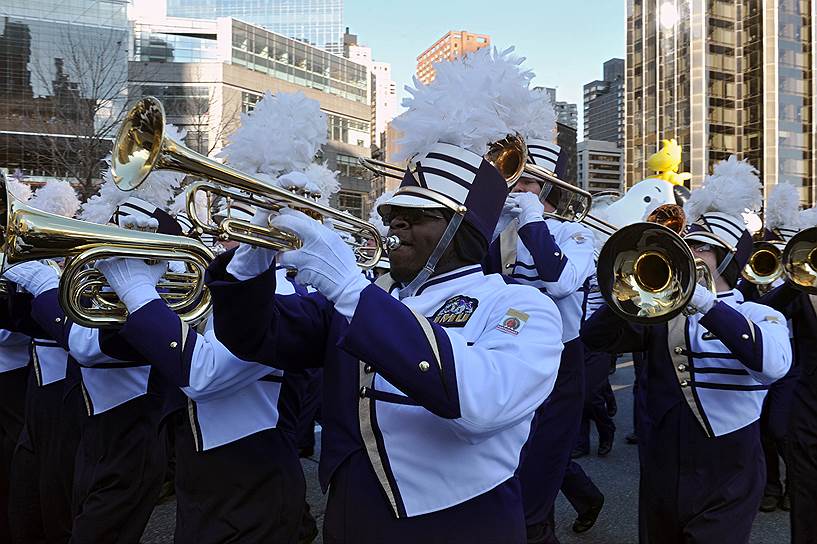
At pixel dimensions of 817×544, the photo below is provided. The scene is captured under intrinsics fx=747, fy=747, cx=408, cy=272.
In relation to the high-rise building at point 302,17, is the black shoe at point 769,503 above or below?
below

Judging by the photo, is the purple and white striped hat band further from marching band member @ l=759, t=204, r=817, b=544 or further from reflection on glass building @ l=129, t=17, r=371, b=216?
reflection on glass building @ l=129, t=17, r=371, b=216

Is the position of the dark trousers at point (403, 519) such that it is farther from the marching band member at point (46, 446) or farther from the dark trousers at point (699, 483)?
the marching band member at point (46, 446)

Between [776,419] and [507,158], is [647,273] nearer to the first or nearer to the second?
[507,158]

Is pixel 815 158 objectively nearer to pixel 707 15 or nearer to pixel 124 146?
pixel 707 15

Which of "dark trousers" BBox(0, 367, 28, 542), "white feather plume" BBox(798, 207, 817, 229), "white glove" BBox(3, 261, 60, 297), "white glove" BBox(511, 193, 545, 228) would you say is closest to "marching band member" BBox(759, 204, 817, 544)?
"white glove" BBox(511, 193, 545, 228)

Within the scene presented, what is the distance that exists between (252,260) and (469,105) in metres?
0.94

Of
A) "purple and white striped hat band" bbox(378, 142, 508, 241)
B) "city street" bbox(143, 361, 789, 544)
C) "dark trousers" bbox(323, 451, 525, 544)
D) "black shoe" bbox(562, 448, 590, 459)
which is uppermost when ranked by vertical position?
"purple and white striped hat band" bbox(378, 142, 508, 241)

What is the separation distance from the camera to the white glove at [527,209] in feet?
15.0

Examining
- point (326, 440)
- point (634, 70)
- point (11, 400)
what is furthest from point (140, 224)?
point (634, 70)

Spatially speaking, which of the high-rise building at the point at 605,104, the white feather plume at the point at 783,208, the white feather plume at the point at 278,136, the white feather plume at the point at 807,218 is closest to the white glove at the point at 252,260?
the white feather plume at the point at 278,136

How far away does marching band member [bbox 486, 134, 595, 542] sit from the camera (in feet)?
14.3

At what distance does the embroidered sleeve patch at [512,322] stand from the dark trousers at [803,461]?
306cm

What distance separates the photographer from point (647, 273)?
11.1 feet

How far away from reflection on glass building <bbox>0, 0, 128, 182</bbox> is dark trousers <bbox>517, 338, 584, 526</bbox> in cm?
1329
